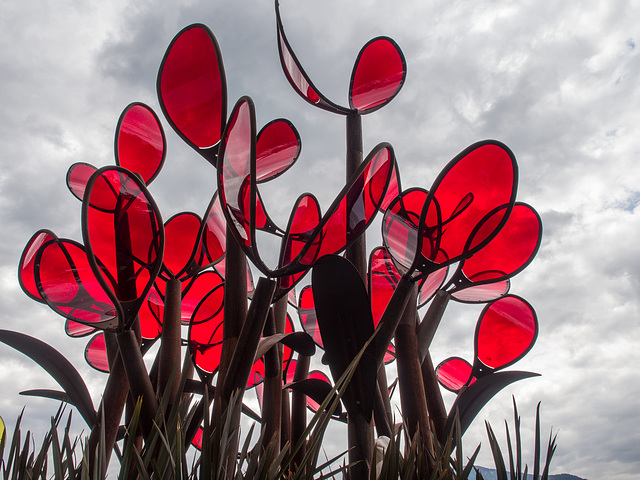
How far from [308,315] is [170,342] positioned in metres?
0.84

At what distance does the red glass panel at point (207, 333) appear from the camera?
1.92 metres

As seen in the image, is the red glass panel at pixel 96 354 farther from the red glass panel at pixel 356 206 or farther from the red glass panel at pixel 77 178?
the red glass panel at pixel 356 206

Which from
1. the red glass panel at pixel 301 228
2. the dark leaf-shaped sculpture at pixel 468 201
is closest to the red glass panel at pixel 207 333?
the red glass panel at pixel 301 228

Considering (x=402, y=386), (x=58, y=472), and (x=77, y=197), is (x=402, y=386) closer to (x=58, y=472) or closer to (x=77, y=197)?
(x=58, y=472)

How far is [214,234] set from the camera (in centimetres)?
194

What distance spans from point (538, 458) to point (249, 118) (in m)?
1.09

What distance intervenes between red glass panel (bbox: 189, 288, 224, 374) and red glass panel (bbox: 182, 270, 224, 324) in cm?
9

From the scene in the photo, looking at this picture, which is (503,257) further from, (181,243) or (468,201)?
(181,243)

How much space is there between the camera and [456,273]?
1.82m

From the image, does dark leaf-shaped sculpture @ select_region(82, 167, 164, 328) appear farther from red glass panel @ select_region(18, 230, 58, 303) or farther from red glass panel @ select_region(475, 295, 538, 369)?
red glass panel @ select_region(475, 295, 538, 369)

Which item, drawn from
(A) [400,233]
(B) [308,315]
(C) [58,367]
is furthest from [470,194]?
(C) [58,367]

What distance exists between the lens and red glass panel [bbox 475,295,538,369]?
2.07 metres

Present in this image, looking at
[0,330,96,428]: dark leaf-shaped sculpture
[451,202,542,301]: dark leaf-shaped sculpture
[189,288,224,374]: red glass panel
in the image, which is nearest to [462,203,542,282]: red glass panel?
[451,202,542,301]: dark leaf-shaped sculpture

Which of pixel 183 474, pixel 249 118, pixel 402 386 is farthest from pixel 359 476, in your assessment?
pixel 249 118
